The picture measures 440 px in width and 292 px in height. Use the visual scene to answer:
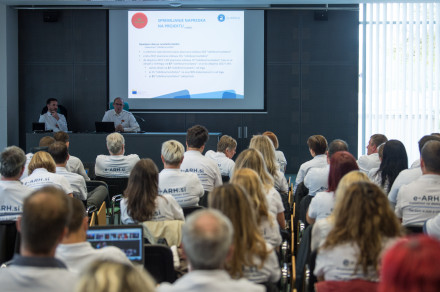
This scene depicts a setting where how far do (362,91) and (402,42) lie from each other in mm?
1240

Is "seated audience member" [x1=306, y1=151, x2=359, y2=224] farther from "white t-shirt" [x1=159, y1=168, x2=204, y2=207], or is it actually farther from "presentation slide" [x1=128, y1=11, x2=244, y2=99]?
"presentation slide" [x1=128, y1=11, x2=244, y2=99]

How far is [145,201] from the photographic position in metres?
3.66

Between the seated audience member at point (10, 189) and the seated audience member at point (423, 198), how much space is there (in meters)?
2.70

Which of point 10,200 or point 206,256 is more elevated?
point 206,256

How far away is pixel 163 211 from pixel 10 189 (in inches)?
48.0

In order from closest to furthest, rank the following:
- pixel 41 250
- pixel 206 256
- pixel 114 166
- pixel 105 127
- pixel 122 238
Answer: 1. pixel 206 256
2. pixel 41 250
3. pixel 122 238
4. pixel 114 166
5. pixel 105 127

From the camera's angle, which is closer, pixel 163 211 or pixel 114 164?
pixel 163 211

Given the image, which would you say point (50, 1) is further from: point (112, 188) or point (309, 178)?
point (309, 178)

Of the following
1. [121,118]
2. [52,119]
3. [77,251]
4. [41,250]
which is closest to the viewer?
[41,250]

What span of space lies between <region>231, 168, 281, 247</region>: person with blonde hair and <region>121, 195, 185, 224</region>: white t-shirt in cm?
76

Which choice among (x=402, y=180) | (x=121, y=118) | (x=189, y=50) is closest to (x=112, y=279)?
(x=402, y=180)

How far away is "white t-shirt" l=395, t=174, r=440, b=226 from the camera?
3.76 metres

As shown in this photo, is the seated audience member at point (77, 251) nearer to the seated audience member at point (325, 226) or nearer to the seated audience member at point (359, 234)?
the seated audience member at point (359, 234)

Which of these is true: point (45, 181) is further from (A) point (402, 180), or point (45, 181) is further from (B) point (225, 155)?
(A) point (402, 180)
